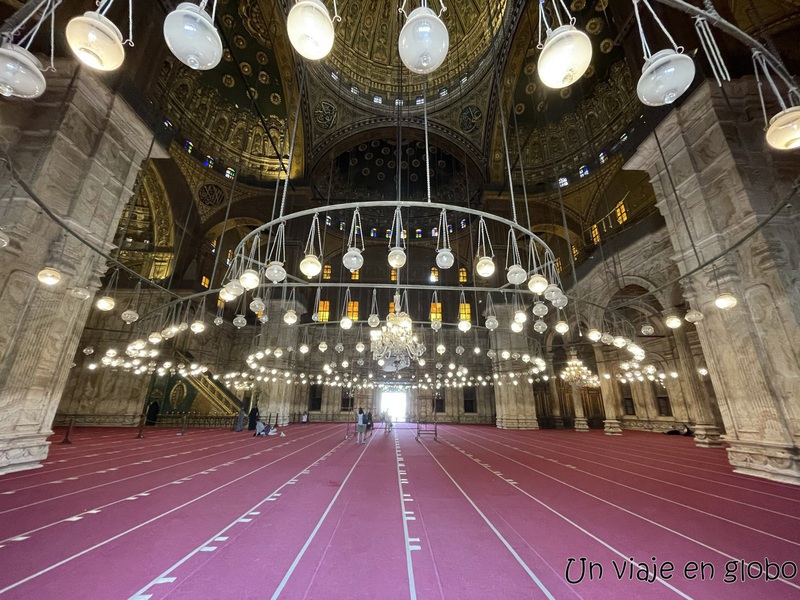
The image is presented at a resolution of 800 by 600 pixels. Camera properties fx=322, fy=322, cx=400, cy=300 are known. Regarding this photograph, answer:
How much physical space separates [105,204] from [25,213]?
1245mm

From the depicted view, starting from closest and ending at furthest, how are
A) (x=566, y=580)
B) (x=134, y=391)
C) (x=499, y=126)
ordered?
1. (x=566, y=580)
2. (x=134, y=391)
3. (x=499, y=126)

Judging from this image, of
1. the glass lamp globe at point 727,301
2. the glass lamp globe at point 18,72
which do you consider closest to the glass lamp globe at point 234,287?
the glass lamp globe at point 18,72

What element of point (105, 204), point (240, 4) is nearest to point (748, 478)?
point (105, 204)

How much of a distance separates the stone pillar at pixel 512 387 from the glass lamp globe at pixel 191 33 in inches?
625

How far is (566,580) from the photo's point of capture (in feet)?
8.00

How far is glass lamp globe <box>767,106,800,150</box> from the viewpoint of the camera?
2400 millimetres

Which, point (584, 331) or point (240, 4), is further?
point (584, 331)

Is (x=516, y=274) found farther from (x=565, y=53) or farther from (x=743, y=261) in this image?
(x=743, y=261)

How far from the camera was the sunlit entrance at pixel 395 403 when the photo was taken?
23.8m

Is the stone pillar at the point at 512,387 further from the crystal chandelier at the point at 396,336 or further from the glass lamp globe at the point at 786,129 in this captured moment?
the glass lamp globe at the point at 786,129

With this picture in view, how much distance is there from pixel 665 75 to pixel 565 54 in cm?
76

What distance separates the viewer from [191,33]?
5.86 feet

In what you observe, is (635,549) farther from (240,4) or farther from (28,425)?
(240,4)

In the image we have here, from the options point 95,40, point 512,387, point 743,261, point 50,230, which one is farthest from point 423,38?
point 512,387
